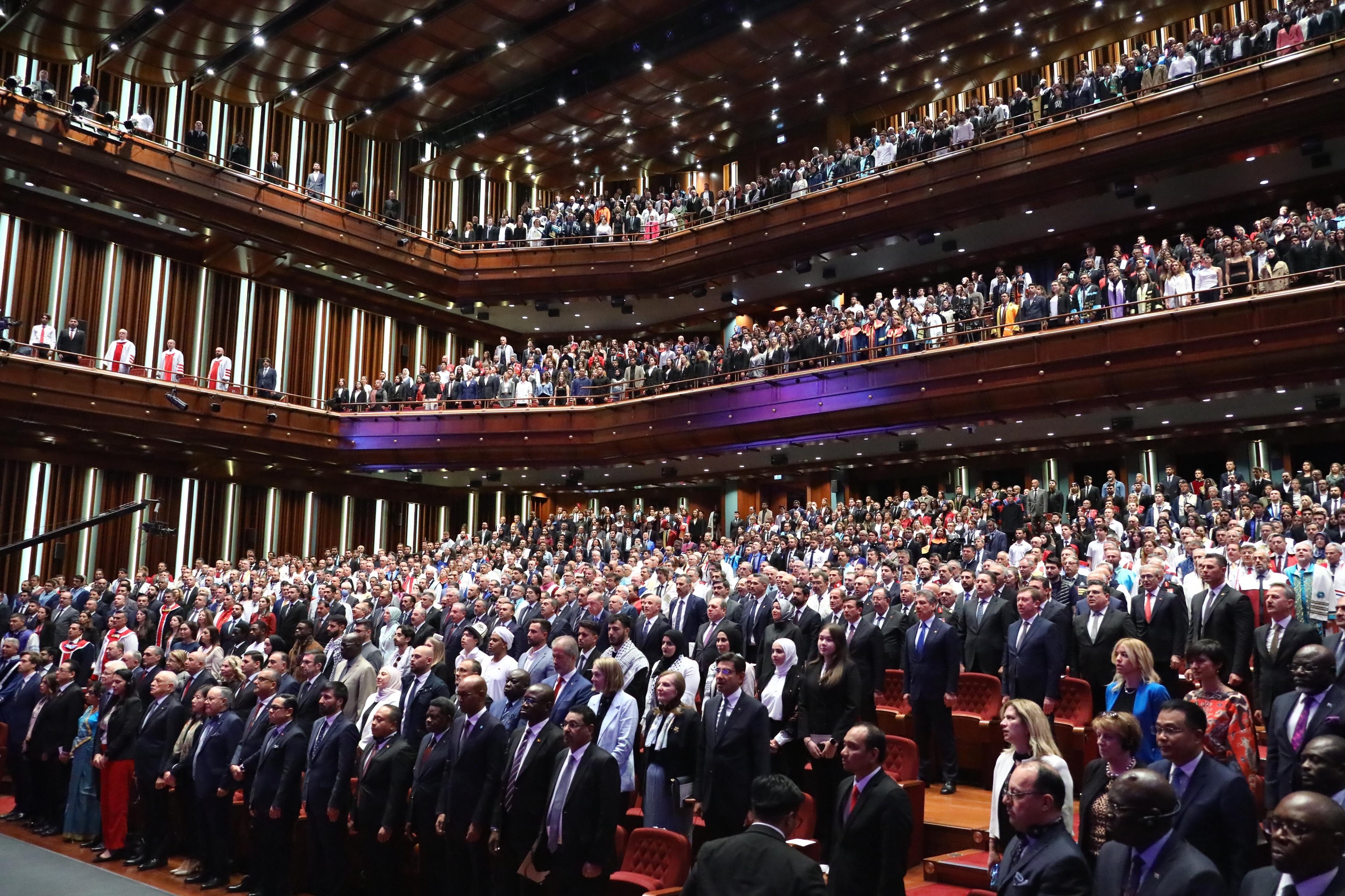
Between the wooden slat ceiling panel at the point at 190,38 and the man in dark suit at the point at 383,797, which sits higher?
the wooden slat ceiling panel at the point at 190,38

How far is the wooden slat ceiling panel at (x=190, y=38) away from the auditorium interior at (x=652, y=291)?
0.29ft

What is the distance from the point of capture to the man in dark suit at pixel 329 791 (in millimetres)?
5117

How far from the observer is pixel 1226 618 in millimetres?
5191

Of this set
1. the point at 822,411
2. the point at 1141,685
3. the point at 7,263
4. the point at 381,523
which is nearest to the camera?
the point at 1141,685

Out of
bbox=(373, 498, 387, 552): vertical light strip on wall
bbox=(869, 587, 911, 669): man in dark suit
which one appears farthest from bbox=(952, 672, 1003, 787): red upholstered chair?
bbox=(373, 498, 387, 552): vertical light strip on wall

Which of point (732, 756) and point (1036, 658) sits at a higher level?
point (1036, 658)

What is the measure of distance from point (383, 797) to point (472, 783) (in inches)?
26.6

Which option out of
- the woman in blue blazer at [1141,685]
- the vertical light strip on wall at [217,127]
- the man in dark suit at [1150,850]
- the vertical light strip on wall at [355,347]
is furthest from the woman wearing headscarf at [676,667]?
the vertical light strip on wall at [217,127]

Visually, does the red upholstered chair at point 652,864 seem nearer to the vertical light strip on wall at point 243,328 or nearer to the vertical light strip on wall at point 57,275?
the vertical light strip on wall at point 57,275

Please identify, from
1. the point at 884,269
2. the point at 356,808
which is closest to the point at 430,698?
the point at 356,808

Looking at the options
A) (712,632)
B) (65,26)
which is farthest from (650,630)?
(65,26)

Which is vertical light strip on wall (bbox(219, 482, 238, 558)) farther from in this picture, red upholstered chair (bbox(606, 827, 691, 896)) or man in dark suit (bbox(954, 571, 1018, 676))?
red upholstered chair (bbox(606, 827, 691, 896))

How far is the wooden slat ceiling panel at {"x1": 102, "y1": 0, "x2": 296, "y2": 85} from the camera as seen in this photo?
14.2 m

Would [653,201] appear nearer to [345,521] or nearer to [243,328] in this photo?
[243,328]
